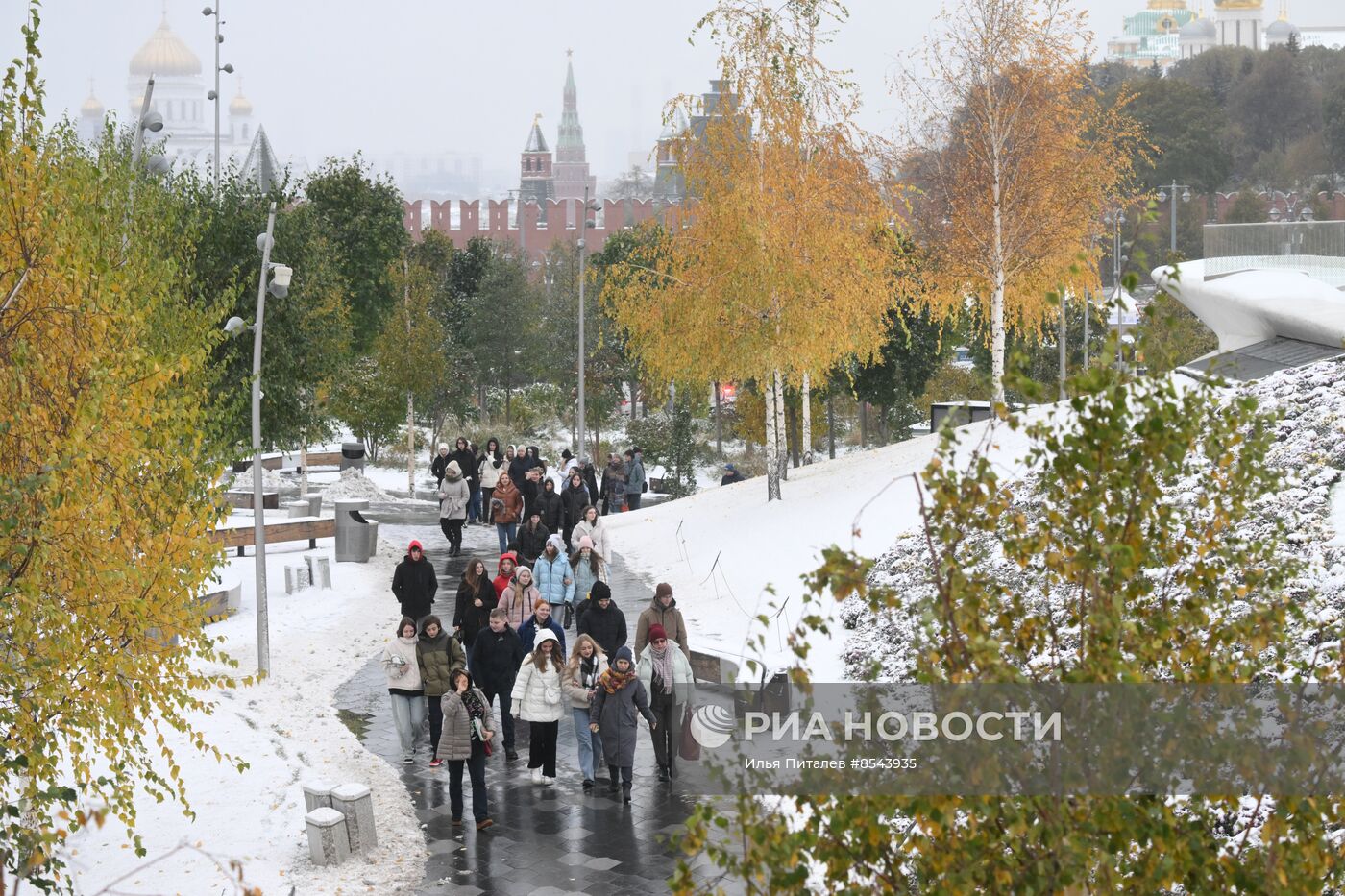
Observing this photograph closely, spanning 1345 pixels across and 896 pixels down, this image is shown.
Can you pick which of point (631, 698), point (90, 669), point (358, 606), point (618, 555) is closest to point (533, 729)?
point (631, 698)

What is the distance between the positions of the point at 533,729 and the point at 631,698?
3.14 feet

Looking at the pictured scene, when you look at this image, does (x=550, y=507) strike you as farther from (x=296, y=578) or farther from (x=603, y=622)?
(x=603, y=622)

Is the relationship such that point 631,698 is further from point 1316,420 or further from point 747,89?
point 747,89

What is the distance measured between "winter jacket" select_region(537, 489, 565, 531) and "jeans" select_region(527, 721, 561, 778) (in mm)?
8795

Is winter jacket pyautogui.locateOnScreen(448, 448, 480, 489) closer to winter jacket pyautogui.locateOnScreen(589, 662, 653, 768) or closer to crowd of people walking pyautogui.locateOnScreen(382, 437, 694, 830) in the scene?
crowd of people walking pyautogui.locateOnScreen(382, 437, 694, 830)

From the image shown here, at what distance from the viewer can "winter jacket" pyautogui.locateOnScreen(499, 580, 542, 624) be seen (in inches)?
514

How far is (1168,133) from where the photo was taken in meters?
73.2

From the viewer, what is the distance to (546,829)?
10281mm

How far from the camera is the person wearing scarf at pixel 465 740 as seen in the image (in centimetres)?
1038

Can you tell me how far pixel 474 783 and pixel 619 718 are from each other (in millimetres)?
1171

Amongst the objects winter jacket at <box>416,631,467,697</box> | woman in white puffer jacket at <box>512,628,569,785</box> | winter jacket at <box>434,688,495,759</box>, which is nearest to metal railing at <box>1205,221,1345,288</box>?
woman in white puffer jacket at <box>512,628,569,785</box>

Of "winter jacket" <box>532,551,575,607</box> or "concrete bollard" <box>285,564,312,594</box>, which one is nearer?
"winter jacket" <box>532,551,575,607</box>

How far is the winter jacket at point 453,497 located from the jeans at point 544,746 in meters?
10.6

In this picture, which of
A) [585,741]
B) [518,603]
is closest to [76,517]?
[585,741]
